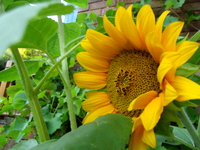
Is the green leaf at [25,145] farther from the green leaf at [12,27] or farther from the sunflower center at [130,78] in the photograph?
the green leaf at [12,27]

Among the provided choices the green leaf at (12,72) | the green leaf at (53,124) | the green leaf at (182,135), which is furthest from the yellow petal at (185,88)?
the green leaf at (53,124)

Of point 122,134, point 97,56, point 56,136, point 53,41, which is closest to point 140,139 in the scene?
point 122,134

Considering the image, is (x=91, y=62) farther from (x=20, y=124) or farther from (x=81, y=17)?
(x=81, y=17)

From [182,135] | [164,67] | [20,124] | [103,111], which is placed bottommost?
[20,124]

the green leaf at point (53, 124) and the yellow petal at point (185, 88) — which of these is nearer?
the yellow petal at point (185, 88)

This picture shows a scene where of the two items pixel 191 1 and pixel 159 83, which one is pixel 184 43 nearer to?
pixel 159 83

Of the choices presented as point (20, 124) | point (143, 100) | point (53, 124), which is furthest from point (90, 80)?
point (20, 124)

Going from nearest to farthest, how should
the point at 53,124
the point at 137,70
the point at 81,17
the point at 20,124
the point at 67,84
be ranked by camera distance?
the point at 137,70
the point at 67,84
the point at 53,124
the point at 20,124
the point at 81,17
